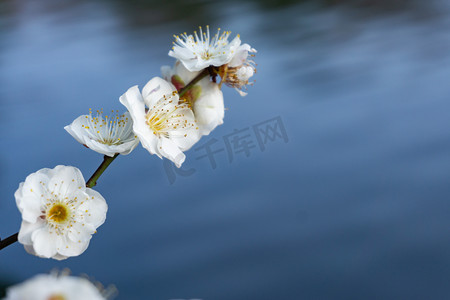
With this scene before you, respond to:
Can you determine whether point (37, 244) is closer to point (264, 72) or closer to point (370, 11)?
point (264, 72)

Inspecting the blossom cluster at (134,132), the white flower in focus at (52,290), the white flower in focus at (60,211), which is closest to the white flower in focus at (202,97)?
the blossom cluster at (134,132)

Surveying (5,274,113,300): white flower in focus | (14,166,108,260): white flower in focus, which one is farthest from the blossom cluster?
(5,274,113,300): white flower in focus

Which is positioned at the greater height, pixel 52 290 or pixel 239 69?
pixel 239 69

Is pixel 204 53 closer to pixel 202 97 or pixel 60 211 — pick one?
pixel 202 97

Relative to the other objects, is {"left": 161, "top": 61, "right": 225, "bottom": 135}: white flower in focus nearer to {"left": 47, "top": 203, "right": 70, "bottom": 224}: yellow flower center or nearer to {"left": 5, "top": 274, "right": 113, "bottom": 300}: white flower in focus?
{"left": 47, "top": 203, "right": 70, "bottom": 224}: yellow flower center

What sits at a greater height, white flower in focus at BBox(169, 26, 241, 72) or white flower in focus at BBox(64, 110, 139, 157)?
white flower in focus at BBox(169, 26, 241, 72)

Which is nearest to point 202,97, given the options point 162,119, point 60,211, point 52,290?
point 162,119

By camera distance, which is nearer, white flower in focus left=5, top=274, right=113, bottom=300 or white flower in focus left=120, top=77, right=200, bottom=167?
white flower in focus left=5, top=274, right=113, bottom=300

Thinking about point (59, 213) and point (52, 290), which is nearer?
point (52, 290)

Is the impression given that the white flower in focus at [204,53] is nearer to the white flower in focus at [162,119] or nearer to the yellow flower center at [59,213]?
the white flower in focus at [162,119]
